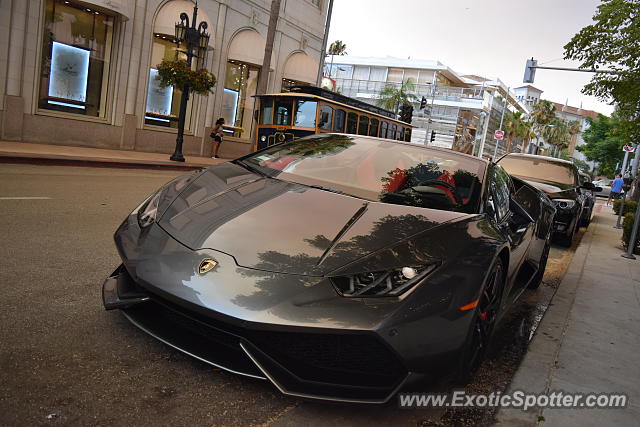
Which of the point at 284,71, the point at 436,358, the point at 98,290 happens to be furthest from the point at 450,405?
the point at 284,71

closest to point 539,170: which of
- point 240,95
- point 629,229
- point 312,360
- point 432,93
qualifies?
point 629,229

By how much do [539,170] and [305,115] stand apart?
27.8 ft

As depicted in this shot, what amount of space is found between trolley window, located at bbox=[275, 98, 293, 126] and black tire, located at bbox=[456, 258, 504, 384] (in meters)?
14.2

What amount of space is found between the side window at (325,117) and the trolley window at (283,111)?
113 centimetres

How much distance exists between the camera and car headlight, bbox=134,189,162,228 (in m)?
2.65

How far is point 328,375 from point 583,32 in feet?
39.4

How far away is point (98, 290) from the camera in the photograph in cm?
326

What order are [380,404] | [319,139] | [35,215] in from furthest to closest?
[35,215] → [319,139] → [380,404]

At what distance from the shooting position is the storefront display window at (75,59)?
47.1 feet

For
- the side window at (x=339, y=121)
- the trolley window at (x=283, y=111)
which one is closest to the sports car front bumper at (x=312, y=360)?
the trolley window at (x=283, y=111)

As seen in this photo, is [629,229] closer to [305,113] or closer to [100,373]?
[100,373]

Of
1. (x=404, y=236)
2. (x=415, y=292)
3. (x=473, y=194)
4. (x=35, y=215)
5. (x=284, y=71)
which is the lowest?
(x=35, y=215)

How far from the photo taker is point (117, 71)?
16297 millimetres

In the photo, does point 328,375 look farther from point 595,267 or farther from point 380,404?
point 595,267
